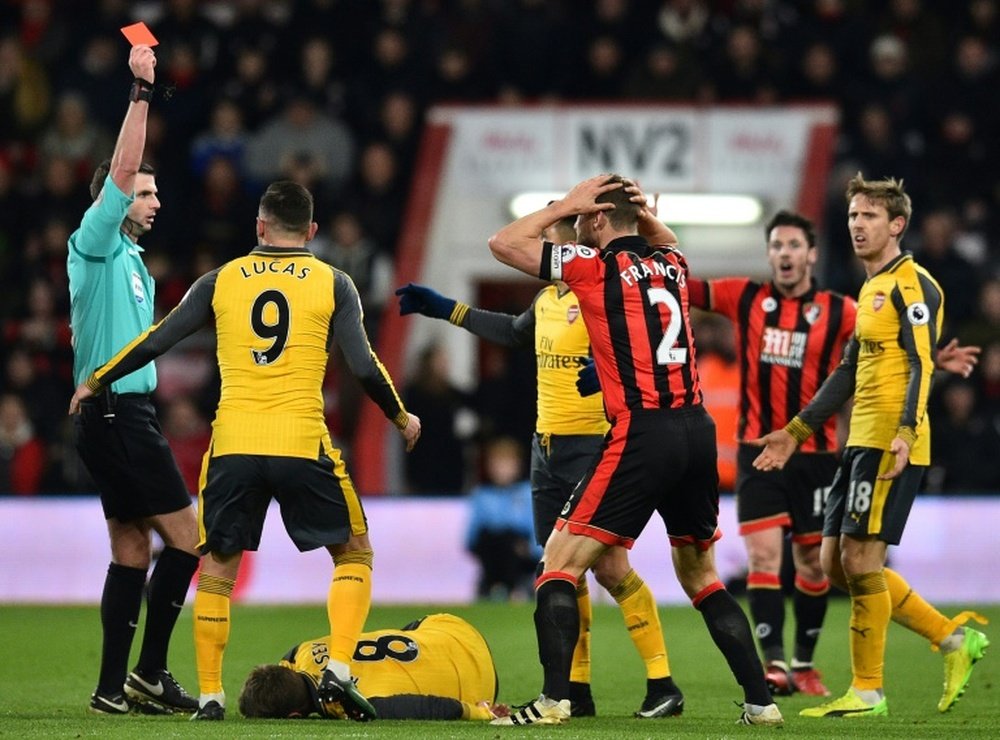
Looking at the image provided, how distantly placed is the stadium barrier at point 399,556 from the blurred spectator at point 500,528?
122mm

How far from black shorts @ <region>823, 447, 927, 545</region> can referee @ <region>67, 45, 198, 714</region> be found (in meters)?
2.67

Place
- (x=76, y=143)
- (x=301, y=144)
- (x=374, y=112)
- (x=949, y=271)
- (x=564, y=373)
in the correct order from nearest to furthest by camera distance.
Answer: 1. (x=564, y=373)
2. (x=949, y=271)
3. (x=301, y=144)
4. (x=76, y=143)
5. (x=374, y=112)

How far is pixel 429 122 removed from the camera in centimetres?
1641

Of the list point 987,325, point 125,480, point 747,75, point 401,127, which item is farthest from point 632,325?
point 747,75

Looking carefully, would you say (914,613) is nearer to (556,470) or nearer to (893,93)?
(556,470)

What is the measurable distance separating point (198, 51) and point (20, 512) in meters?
5.34

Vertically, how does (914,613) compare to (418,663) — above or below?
above

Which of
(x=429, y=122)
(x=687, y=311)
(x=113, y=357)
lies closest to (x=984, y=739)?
(x=687, y=311)

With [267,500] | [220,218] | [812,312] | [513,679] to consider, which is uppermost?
[220,218]

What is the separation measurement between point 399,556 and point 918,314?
689 centimetres

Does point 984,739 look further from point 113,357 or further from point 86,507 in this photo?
point 86,507

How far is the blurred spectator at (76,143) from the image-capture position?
16812 millimetres

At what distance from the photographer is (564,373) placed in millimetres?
8133

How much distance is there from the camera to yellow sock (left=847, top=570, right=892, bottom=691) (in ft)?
25.4
